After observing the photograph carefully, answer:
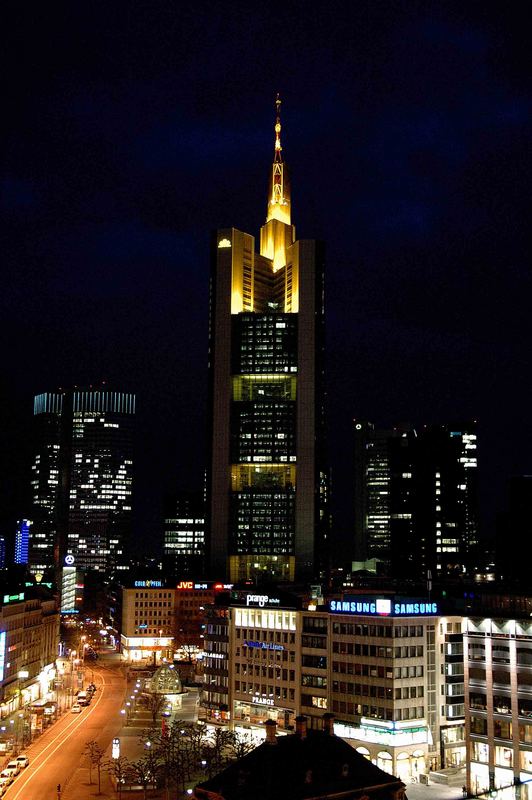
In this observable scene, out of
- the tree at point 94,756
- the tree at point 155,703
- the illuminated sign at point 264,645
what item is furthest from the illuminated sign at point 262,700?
the tree at point 94,756

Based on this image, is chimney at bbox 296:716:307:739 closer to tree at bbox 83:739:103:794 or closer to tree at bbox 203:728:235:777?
tree at bbox 203:728:235:777

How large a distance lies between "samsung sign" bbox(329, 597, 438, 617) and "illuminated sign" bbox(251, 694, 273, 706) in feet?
79.8

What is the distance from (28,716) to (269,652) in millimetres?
46208

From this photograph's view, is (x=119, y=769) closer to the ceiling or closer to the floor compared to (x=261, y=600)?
closer to the floor

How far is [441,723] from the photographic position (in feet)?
465

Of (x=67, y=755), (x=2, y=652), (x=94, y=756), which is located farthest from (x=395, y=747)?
(x=2, y=652)

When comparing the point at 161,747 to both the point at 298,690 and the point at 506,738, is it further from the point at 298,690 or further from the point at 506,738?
the point at 506,738

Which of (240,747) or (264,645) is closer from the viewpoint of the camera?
(240,747)

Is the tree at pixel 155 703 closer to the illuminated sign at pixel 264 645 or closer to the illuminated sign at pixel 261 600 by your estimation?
the illuminated sign at pixel 264 645

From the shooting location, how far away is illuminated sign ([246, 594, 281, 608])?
548 feet

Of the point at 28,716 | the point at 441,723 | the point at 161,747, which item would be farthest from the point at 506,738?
the point at 28,716

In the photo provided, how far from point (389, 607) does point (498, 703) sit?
23.6 meters

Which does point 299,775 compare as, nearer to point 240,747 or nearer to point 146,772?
point 146,772

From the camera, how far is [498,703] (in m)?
126
